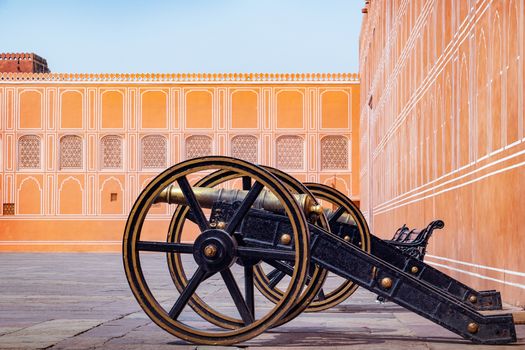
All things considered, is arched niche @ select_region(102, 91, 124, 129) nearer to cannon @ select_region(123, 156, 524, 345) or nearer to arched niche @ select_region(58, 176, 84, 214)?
arched niche @ select_region(58, 176, 84, 214)

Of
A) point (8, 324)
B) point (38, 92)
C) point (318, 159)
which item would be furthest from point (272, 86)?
point (8, 324)

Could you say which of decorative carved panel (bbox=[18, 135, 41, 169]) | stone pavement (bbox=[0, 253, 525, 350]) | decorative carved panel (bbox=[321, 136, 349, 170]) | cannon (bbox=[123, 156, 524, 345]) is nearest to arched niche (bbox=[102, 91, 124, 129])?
decorative carved panel (bbox=[18, 135, 41, 169])

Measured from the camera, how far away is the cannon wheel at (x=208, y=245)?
4.24 metres

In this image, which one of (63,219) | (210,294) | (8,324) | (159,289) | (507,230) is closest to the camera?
Answer: (8,324)

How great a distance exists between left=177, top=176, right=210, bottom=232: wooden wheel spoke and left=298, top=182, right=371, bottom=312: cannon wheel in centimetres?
179

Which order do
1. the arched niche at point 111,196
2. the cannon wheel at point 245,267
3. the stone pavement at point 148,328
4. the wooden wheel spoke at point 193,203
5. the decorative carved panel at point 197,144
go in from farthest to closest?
the decorative carved panel at point 197,144 → the arched niche at point 111,196 → the cannon wheel at point 245,267 → the stone pavement at point 148,328 → the wooden wheel spoke at point 193,203

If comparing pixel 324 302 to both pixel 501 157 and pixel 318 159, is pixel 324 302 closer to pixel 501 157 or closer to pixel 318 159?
pixel 501 157

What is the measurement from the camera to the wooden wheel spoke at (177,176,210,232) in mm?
4473

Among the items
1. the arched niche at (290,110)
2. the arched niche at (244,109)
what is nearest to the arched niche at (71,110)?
the arched niche at (244,109)

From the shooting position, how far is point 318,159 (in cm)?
2961

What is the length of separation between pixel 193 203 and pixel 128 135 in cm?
2547

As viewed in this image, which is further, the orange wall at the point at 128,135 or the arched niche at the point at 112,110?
the arched niche at the point at 112,110

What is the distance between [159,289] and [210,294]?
0.99 meters

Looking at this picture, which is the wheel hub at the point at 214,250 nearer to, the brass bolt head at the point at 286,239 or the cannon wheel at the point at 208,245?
the cannon wheel at the point at 208,245
